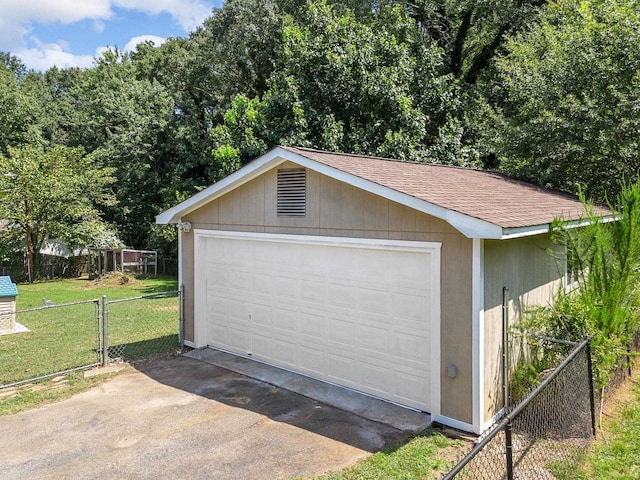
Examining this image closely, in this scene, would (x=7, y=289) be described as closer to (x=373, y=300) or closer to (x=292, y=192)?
(x=292, y=192)

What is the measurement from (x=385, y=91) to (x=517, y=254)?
10.8m

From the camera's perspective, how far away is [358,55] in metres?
16.2

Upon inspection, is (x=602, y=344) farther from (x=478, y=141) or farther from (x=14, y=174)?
(x=14, y=174)

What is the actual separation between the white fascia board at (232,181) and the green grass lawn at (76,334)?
220 cm

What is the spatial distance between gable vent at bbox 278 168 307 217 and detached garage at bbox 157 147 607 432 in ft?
0.07

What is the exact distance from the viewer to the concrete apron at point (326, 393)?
6.10 metres

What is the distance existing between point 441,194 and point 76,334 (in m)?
9.07

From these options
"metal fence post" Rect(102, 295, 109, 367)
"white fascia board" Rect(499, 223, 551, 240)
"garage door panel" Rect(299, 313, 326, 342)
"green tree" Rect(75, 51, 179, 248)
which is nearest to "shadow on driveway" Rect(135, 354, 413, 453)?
"metal fence post" Rect(102, 295, 109, 367)

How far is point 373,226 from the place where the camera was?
6625mm

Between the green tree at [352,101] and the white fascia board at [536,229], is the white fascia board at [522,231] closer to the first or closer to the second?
the white fascia board at [536,229]

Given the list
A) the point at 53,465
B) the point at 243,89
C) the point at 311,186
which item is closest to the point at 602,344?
the point at 311,186

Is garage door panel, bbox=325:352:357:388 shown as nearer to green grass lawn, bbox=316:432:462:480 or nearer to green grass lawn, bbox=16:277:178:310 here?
green grass lawn, bbox=316:432:462:480

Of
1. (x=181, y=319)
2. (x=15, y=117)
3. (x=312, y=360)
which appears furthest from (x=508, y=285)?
(x=15, y=117)

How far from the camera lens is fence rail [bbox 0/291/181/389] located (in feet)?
27.4
